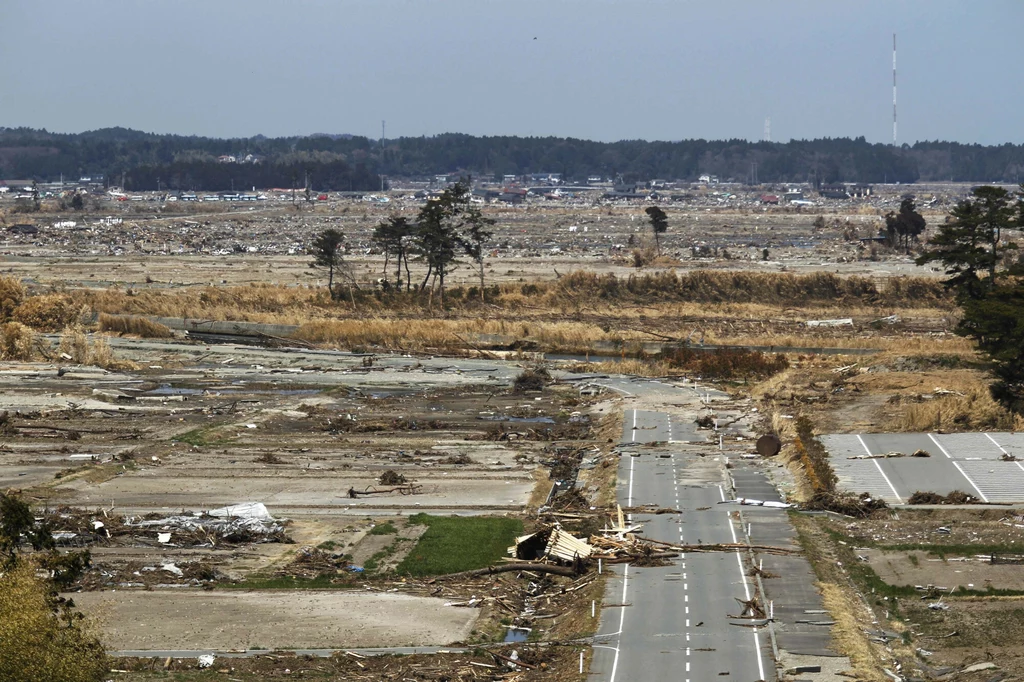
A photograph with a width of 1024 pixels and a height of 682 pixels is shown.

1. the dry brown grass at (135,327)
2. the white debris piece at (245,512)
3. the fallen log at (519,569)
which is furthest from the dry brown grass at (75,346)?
the fallen log at (519,569)

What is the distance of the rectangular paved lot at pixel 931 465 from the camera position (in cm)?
4250

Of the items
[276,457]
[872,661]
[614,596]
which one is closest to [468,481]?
[276,457]

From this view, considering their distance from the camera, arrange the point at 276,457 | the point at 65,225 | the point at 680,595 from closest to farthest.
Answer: the point at 680,595, the point at 276,457, the point at 65,225

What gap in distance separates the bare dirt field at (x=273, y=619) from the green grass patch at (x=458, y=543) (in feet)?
7.53

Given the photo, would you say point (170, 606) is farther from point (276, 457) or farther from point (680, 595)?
point (276, 457)

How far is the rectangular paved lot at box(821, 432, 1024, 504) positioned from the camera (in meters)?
42.5

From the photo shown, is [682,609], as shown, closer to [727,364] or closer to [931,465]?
[931,465]

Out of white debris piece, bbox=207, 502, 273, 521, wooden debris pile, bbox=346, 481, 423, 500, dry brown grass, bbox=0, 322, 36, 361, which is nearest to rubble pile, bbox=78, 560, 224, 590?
white debris piece, bbox=207, 502, 273, 521

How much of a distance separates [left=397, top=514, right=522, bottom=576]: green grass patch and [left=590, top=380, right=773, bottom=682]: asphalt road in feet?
13.0

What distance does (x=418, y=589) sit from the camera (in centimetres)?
3403

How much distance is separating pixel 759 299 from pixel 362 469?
191 feet

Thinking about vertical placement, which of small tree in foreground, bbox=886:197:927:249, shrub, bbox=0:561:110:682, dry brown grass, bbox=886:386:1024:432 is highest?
small tree in foreground, bbox=886:197:927:249

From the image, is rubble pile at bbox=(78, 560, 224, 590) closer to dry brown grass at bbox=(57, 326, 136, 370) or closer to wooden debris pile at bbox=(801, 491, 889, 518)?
wooden debris pile at bbox=(801, 491, 889, 518)

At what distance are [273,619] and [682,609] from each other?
9.43 meters
